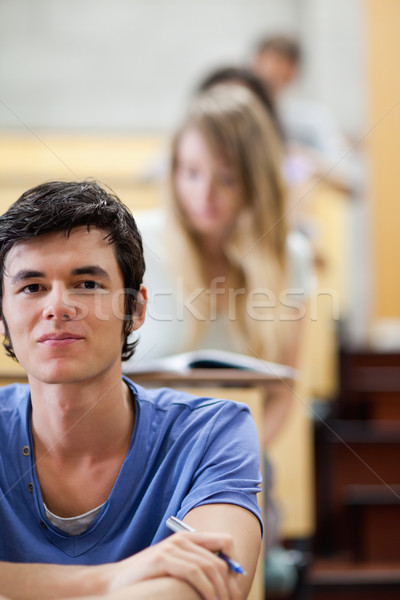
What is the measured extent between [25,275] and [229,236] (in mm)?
498

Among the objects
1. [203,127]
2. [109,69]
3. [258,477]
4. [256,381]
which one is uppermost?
[109,69]

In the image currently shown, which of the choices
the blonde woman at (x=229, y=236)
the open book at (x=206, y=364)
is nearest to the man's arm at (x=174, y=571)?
the open book at (x=206, y=364)

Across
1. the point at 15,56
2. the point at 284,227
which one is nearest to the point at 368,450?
the point at 284,227

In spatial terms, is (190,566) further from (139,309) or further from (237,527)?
(139,309)

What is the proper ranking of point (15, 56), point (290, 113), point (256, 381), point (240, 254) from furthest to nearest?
point (15, 56) < point (290, 113) < point (240, 254) < point (256, 381)

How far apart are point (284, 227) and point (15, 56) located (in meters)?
1.36

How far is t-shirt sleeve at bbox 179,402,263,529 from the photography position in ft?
1.58

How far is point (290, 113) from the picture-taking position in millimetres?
1746

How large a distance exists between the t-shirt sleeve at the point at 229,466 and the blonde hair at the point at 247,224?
1.29ft

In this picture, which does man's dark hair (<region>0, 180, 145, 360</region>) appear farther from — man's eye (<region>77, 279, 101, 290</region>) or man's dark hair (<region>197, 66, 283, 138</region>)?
man's dark hair (<region>197, 66, 283, 138</region>)

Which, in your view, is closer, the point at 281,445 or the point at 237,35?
the point at 281,445

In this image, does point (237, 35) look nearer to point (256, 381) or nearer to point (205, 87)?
point (205, 87)

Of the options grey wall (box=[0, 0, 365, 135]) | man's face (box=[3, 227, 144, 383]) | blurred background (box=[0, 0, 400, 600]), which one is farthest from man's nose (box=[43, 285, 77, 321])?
grey wall (box=[0, 0, 365, 135])

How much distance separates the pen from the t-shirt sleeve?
11 mm
